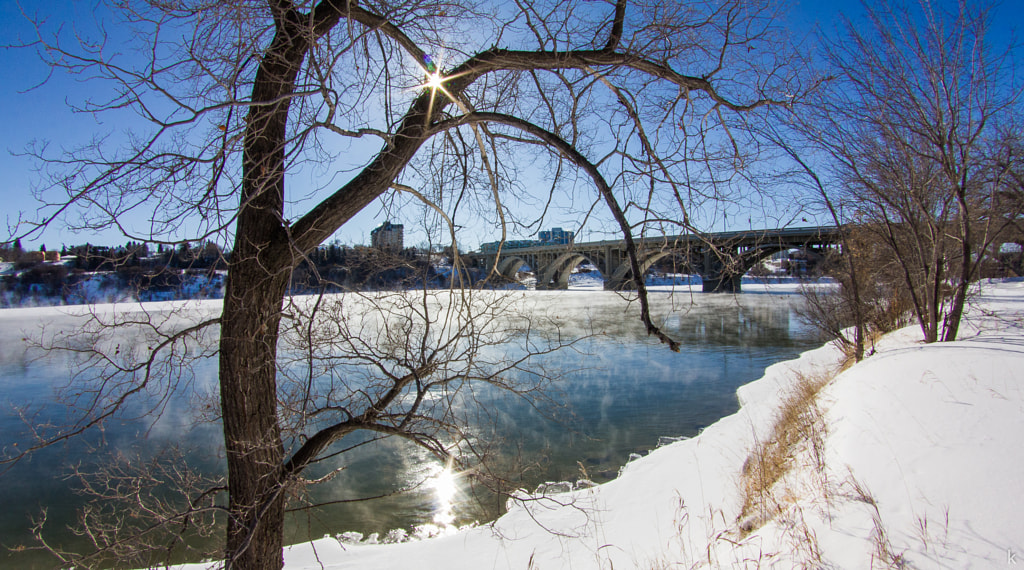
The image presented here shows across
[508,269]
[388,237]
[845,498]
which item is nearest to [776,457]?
[845,498]

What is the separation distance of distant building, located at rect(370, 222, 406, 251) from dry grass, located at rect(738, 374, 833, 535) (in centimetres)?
364

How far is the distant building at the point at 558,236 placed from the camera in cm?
380

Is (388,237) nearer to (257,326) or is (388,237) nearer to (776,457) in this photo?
(257,326)

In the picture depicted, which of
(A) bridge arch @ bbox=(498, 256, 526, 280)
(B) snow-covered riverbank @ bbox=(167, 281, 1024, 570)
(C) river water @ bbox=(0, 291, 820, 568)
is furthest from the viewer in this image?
(C) river water @ bbox=(0, 291, 820, 568)

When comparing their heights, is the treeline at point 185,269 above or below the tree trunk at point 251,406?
above

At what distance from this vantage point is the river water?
6.49 meters

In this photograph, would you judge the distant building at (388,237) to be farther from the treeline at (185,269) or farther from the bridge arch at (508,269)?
the bridge arch at (508,269)

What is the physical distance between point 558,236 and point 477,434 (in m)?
4.56

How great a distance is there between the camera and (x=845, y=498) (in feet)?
11.8

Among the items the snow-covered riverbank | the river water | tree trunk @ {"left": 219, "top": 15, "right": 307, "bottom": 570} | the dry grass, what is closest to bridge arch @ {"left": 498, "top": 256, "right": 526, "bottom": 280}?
the river water

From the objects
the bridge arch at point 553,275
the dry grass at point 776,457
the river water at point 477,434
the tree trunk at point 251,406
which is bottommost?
the river water at point 477,434

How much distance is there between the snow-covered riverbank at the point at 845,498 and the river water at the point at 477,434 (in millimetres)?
603

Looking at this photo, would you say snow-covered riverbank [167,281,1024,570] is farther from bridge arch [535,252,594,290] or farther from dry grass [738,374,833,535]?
bridge arch [535,252,594,290]

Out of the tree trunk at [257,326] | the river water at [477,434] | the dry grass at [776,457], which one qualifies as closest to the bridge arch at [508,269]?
the river water at [477,434]
